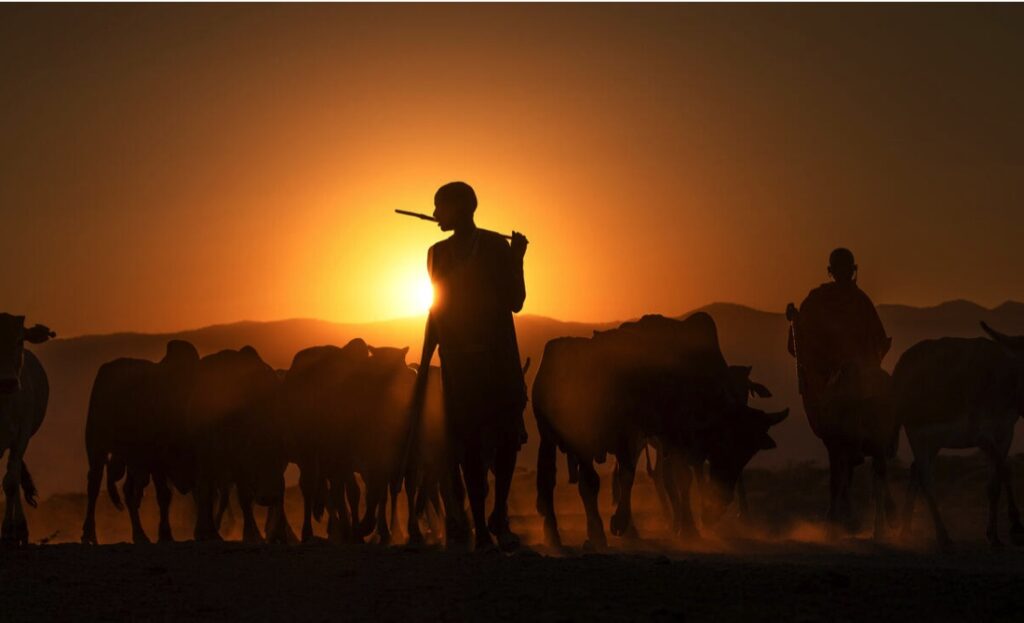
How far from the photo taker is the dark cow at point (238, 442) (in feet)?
66.7

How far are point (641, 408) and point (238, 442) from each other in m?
4.98

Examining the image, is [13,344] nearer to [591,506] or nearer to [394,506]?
[394,506]

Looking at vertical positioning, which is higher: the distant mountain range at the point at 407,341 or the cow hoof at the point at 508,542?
the cow hoof at the point at 508,542

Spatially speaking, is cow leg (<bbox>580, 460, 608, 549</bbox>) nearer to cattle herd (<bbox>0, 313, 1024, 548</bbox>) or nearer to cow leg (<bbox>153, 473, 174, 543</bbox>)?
cattle herd (<bbox>0, 313, 1024, 548</bbox>)

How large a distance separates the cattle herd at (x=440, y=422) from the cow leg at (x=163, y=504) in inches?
1.4

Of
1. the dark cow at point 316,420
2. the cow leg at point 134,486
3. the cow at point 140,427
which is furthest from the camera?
the cow leg at point 134,486

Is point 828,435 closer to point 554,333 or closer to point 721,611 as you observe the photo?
point 721,611

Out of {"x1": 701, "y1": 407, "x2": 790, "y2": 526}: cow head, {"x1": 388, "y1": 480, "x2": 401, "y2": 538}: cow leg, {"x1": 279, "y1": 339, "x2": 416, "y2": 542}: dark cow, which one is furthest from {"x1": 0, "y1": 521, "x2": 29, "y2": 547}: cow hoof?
{"x1": 701, "y1": 407, "x2": 790, "y2": 526}: cow head

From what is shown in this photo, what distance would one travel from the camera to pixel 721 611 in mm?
9969

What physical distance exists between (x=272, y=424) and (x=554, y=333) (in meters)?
100

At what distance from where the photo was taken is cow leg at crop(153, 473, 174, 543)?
20594 mm

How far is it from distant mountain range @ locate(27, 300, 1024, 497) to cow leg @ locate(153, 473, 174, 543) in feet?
191

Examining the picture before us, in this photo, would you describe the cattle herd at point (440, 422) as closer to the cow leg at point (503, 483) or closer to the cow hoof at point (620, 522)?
the cow hoof at point (620, 522)

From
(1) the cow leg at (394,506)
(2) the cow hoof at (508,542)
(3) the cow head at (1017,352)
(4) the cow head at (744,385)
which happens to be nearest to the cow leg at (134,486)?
(1) the cow leg at (394,506)
